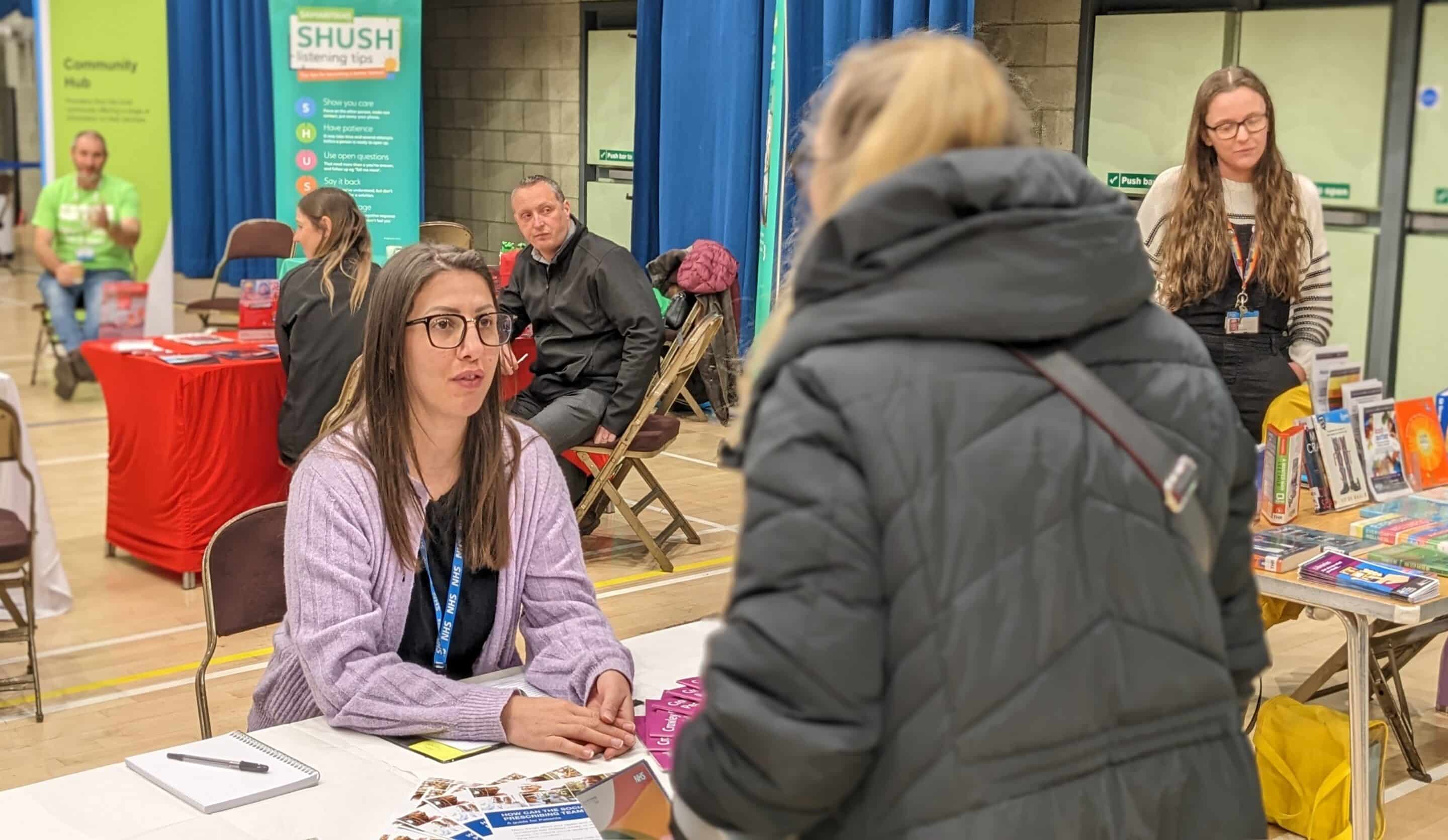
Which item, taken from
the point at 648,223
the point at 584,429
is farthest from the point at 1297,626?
the point at 648,223

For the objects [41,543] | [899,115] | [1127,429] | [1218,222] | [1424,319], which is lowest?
[41,543]

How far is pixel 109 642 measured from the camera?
4.82 meters

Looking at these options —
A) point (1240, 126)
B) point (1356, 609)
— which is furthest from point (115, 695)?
point (1240, 126)

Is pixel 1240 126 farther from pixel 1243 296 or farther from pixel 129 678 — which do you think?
pixel 129 678

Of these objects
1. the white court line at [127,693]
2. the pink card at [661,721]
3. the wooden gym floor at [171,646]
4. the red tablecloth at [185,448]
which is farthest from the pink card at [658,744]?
the red tablecloth at [185,448]

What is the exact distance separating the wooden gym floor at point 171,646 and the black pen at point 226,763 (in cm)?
198

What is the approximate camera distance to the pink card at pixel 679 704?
2.18 meters

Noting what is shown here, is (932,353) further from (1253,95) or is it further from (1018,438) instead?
(1253,95)

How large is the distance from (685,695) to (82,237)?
304 inches

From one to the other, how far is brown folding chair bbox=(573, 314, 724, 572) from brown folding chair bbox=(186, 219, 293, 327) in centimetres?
396

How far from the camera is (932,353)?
45.6 inches

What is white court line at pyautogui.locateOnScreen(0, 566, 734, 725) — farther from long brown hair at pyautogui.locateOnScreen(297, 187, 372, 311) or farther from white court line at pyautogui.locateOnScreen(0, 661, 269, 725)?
long brown hair at pyautogui.locateOnScreen(297, 187, 372, 311)

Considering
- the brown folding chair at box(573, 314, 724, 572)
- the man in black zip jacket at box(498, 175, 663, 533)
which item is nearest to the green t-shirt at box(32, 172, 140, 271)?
the man in black zip jacket at box(498, 175, 663, 533)

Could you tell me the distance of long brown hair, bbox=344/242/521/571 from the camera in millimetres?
2295
